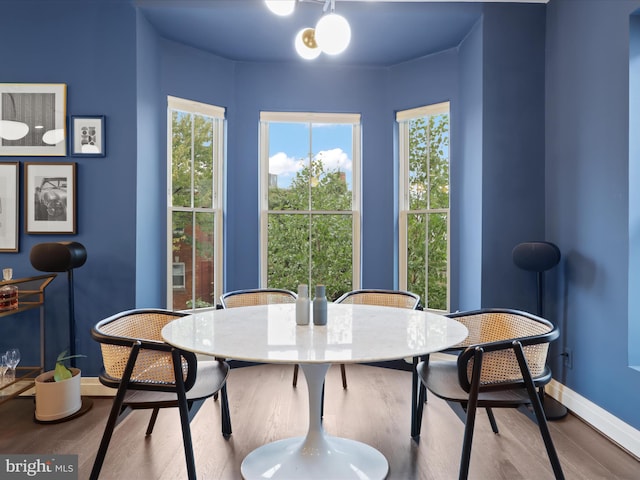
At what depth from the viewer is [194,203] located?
386 cm

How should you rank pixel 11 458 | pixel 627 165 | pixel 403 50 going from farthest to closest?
pixel 403 50 → pixel 627 165 → pixel 11 458

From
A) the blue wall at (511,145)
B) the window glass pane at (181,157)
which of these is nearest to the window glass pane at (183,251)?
the window glass pane at (181,157)

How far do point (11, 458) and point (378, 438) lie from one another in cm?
200

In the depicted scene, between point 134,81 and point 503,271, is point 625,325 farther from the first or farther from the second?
point 134,81

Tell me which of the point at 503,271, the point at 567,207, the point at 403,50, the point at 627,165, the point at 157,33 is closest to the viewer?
the point at 627,165

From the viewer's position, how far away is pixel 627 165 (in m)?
2.49

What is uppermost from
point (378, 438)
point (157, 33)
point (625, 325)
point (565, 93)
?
point (157, 33)

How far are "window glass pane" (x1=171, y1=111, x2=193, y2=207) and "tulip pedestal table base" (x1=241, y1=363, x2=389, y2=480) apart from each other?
220cm

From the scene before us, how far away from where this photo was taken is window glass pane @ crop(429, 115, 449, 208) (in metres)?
3.88

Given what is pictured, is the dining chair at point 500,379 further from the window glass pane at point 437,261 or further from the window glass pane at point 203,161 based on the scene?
the window glass pane at point 203,161

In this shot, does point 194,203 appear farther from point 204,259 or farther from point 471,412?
point 471,412

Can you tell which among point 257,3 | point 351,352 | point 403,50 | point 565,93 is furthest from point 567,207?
point 257,3

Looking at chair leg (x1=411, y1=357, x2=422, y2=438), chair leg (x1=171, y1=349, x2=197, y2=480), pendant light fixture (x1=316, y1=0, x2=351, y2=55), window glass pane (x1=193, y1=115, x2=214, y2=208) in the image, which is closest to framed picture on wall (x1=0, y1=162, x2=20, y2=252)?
window glass pane (x1=193, y1=115, x2=214, y2=208)

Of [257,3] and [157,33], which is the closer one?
[257,3]
